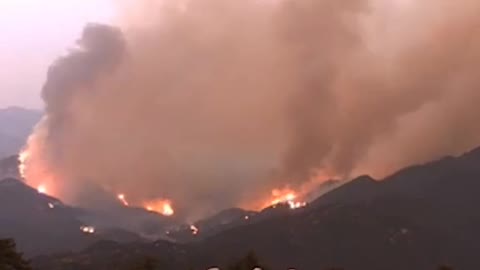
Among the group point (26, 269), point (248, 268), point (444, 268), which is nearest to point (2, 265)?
point (26, 269)

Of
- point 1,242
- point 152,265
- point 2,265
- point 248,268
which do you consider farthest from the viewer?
point 248,268

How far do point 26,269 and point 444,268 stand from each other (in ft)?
308

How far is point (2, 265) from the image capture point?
3664 inches

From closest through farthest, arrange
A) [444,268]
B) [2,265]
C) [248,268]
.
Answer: [2,265] → [248,268] → [444,268]

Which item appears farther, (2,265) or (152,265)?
(152,265)

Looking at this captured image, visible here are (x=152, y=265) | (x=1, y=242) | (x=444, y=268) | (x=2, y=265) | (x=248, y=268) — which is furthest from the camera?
(x=444, y=268)

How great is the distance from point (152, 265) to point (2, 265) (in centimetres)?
3685

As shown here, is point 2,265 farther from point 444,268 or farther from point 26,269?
point 444,268

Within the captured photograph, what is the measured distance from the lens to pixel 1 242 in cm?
9988

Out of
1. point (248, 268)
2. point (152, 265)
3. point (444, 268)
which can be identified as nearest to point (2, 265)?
point (152, 265)

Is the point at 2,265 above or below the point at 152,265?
below

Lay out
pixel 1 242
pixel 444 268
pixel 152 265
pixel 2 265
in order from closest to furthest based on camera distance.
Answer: pixel 2 265, pixel 1 242, pixel 152 265, pixel 444 268

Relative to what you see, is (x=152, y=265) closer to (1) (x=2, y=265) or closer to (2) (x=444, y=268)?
(1) (x=2, y=265)

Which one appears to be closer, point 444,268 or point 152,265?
point 152,265
